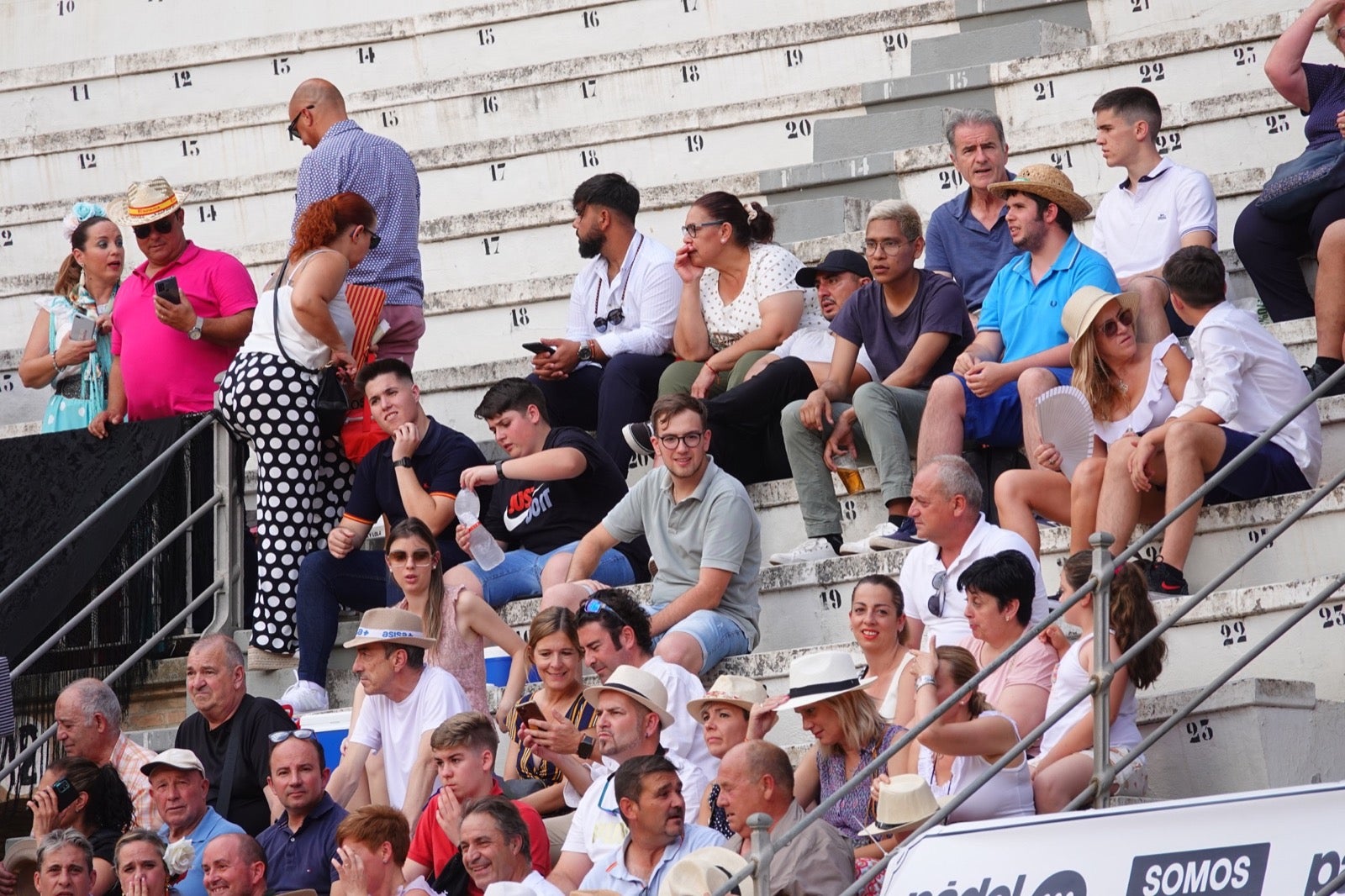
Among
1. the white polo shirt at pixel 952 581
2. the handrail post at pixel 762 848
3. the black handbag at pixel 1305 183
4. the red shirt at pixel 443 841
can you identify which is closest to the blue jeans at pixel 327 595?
the red shirt at pixel 443 841

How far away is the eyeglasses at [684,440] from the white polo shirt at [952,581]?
2.70 feet

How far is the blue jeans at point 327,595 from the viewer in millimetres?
7266

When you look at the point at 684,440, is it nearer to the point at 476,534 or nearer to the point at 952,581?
the point at 476,534

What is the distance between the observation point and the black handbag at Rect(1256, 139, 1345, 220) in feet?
23.7

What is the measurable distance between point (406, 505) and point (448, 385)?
1.52m

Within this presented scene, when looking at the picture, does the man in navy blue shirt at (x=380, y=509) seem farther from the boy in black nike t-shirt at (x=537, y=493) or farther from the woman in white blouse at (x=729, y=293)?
the woman in white blouse at (x=729, y=293)

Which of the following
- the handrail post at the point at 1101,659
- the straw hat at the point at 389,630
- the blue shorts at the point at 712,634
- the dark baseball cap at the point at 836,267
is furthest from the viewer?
the dark baseball cap at the point at 836,267

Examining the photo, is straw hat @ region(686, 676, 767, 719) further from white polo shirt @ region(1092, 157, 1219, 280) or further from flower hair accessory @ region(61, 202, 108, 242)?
flower hair accessory @ region(61, 202, 108, 242)

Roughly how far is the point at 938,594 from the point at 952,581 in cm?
6

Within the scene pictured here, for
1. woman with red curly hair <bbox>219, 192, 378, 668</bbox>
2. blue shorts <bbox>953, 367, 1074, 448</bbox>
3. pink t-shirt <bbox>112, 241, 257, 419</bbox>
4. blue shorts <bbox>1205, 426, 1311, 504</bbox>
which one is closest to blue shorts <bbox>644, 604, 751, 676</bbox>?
blue shorts <bbox>953, 367, 1074, 448</bbox>

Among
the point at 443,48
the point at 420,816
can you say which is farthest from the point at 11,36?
the point at 420,816

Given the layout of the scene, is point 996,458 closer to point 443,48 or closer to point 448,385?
point 448,385

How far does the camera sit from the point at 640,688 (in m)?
5.94

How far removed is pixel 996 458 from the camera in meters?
7.20
